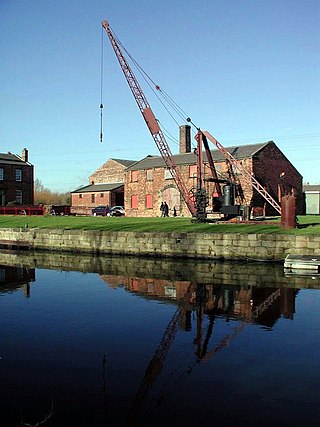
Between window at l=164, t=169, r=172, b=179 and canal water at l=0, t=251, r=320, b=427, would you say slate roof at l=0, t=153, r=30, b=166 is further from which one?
canal water at l=0, t=251, r=320, b=427

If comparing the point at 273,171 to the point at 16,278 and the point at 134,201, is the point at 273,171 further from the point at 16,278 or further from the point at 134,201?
the point at 16,278

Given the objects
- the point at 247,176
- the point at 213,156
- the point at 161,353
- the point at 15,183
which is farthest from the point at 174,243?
the point at 15,183

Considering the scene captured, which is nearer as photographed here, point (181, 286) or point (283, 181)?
point (181, 286)

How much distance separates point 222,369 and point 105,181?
6290cm

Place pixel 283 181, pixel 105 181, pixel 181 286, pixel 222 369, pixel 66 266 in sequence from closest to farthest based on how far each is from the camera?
pixel 222 369 < pixel 181 286 < pixel 66 266 < pixel 283 181 < pixel 105 181

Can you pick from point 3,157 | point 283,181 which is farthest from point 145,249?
point 3,157

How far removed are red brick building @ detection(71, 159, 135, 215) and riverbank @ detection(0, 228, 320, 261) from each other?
26.2 m

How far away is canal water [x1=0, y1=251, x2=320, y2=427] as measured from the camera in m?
5.44

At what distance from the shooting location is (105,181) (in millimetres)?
68500

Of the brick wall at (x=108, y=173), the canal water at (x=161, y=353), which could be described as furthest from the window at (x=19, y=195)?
the canal water at (x=161, y=353)

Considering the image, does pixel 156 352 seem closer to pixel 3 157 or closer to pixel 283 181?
pixel 283 181

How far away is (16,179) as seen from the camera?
5694 centimetres

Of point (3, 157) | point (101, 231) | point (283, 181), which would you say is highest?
point (3, 157)

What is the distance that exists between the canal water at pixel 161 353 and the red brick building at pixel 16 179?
44.1 m
